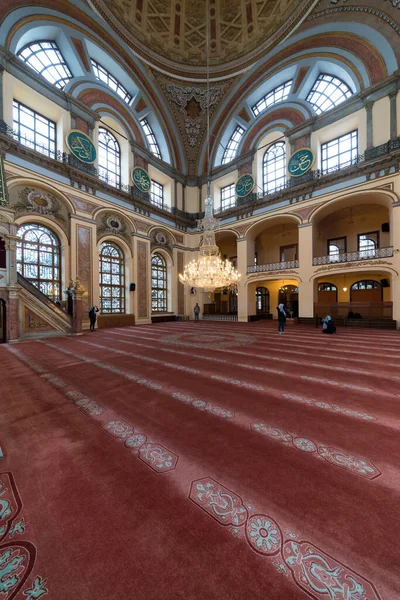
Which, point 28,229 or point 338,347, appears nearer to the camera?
point 338,347

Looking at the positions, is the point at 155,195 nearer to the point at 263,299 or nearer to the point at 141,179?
the point at 141,179

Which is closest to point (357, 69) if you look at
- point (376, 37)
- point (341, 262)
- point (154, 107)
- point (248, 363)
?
point (376, 37)

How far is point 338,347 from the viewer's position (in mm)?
5250

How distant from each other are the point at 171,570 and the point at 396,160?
41.7 feet

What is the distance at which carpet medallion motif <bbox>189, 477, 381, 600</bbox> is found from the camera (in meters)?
0.84

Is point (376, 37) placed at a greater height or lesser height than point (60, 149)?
greater

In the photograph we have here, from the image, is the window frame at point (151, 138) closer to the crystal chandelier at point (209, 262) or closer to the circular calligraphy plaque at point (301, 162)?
the circular calligraphy plaque at point (301, 162)

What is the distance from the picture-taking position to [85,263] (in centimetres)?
952

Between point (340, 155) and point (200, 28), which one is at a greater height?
point (200, 28)

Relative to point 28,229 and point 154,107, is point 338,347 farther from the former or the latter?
point 154,107

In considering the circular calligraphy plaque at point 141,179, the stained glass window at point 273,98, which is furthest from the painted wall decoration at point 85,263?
the stained glass window at point 273,98

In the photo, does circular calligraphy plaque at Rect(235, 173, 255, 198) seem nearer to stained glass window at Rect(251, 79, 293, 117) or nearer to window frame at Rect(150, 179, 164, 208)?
stained glass window at Rect(251, 79, 293, 117)

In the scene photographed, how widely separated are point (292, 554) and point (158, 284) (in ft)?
42.0

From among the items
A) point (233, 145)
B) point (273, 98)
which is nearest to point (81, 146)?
point (233, 145)
